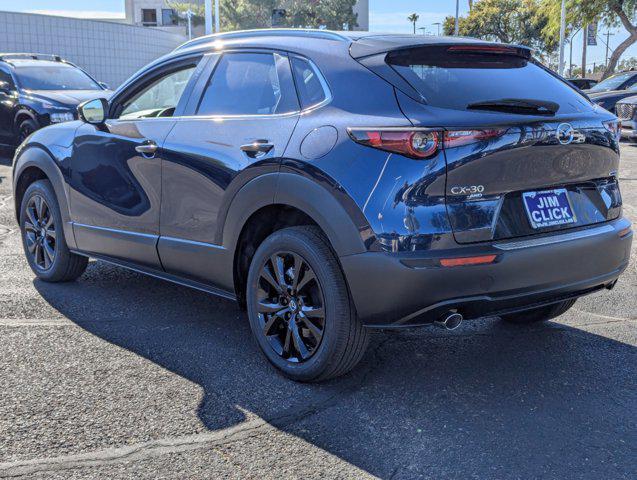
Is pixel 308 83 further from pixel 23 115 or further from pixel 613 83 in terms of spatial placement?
pixel 613 83

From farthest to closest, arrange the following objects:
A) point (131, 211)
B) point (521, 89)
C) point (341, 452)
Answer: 1. point (131, 211)
2. point (521, 89)
3. point (341, 452)

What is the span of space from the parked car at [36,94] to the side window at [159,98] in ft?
23.2

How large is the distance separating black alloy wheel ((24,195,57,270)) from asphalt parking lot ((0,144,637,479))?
66cm

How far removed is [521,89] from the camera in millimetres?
3797

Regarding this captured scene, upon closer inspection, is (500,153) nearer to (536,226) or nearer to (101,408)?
(536,226)

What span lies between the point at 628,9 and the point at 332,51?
118 feet

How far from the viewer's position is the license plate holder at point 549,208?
355 centimetres

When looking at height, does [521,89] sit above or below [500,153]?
above

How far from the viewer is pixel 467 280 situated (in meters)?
3.35

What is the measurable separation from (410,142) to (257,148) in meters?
0.92

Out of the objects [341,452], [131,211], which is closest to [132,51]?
[131,211]

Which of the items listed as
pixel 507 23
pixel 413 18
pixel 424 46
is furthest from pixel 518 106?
pixel 413 18

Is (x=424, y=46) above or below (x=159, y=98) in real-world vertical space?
above

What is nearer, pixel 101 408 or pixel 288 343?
pixel 101 408
